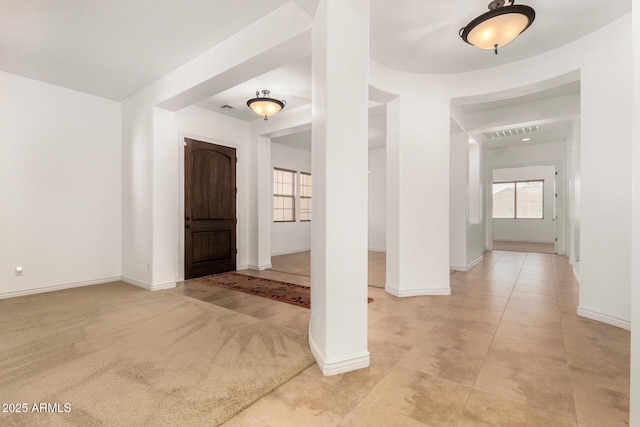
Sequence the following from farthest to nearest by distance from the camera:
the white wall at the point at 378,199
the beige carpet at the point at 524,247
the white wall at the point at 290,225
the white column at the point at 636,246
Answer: the white wall at the point at 378,199 < the beige carpet at the point at 524,247 < the white wall at the point at 290,225 < the white column at the point at 636,246

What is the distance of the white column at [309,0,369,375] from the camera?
83.0 inches

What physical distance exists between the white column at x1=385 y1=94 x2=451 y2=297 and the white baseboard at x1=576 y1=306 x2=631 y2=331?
138 centimetres

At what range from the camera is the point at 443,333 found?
2.84 m

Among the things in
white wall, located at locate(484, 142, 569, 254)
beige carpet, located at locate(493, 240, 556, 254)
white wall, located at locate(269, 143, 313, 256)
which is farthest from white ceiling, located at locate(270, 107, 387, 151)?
beige carpet, located at locate(493, 240, 556, 254)

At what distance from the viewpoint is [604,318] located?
312 cm

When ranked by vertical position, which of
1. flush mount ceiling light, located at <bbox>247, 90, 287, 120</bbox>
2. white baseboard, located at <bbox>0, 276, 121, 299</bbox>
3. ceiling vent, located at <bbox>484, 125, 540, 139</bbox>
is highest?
ceiling vent, located at <bbox>484, 125, 540, 139</bbox>

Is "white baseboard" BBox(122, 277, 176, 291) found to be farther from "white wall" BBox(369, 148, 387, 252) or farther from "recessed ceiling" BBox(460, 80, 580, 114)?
"white wall" BBox(369, 148, 387, 252)

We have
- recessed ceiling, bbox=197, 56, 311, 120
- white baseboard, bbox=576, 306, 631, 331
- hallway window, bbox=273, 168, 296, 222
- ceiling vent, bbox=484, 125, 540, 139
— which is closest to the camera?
white baseboard, bbox=576, 306, 631, 331

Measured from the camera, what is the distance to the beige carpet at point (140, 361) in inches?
67.8

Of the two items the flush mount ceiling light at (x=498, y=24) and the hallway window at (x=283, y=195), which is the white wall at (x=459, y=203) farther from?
the hallway window at (x=283, y=195)

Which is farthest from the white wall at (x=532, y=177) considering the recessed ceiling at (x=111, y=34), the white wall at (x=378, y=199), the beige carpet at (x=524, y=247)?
the recessed ceiling at (x=111, y=34)

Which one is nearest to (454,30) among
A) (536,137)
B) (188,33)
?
(188,33)

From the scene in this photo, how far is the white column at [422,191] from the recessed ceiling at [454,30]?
1.84ft

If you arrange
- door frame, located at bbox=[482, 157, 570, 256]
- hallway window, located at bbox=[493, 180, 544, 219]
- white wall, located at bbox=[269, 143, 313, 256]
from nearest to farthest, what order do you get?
1. door frame, located at bbox=[482, 157, 570, 256]
2. white wall, located at bbox=[269, 143, 313, 256]
3. hallway window, located at bbox=[493, 180, 544, 219]
